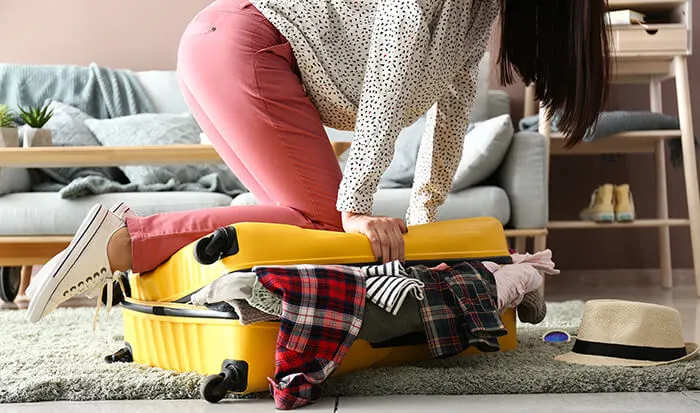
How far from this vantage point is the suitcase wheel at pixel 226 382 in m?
1.19

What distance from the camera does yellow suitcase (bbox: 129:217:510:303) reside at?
49.6 inches

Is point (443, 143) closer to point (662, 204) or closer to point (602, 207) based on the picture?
point (602, 207)

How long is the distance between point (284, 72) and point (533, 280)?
0.61 m

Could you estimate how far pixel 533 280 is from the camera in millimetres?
1540

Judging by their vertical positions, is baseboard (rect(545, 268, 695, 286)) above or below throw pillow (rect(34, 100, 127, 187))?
below

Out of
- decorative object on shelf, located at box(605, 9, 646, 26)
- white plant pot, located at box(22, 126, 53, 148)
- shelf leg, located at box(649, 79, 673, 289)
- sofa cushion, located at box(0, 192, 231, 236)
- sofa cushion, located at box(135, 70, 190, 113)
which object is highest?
decorative object on shelf, located at box(605, 9, 646, 26)

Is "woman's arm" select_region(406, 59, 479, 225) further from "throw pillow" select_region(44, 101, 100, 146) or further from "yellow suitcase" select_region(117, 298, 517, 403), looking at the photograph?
"throw pillow" select_region(44, 101, 100, 146)

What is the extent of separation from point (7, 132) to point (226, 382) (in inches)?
70.0

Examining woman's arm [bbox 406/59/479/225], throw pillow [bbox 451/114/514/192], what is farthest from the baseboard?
woman's arm [bbox 406/59/479/225]

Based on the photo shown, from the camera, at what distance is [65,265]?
1327 mm

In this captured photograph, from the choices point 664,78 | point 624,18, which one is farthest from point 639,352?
point 664,78

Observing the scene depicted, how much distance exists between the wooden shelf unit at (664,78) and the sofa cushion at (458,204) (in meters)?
0.54

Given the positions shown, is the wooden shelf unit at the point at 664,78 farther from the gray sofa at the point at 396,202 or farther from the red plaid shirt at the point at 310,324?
the red plaid shirt at the point at 310,324

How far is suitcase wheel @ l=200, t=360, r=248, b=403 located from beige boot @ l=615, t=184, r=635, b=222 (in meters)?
2.36
